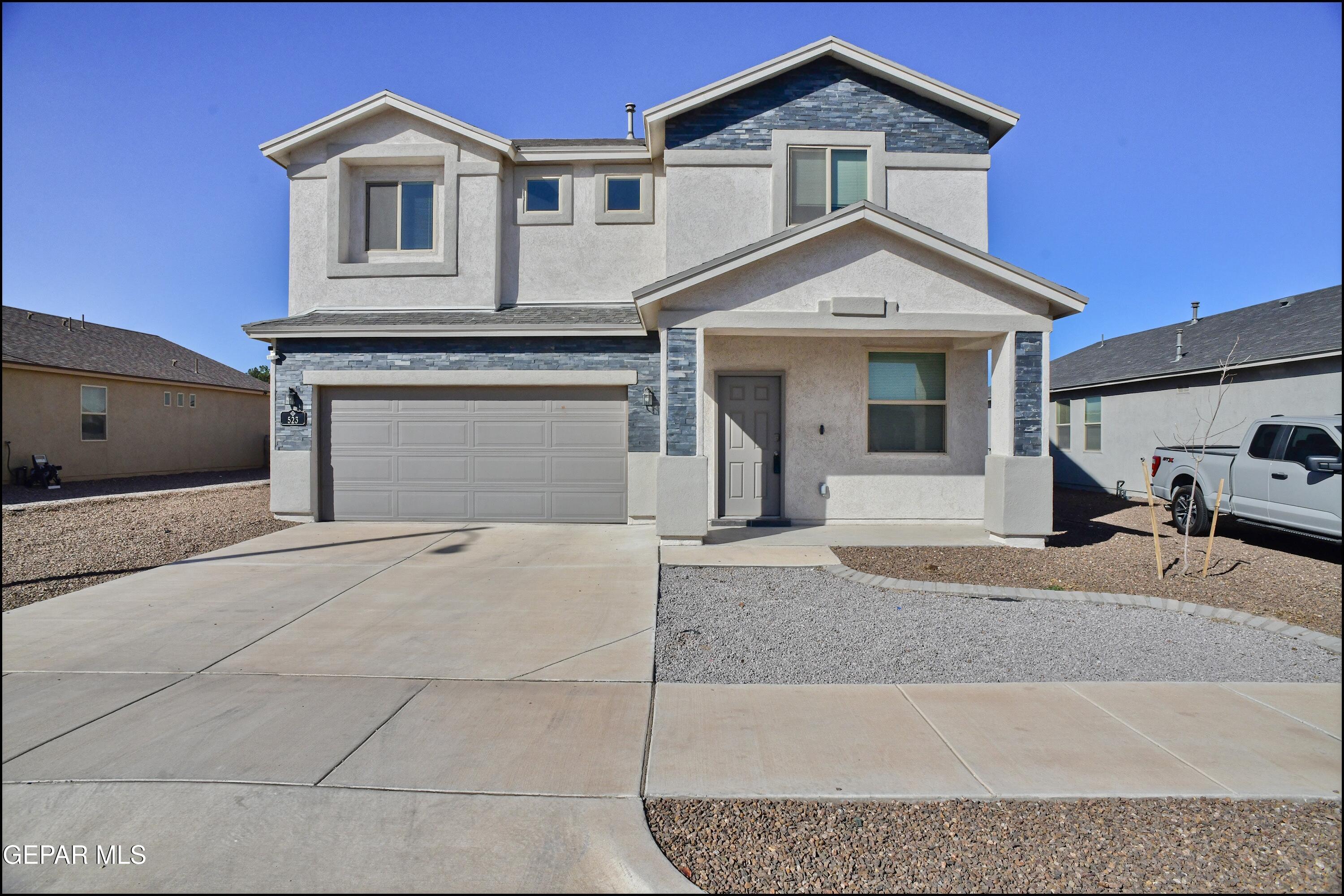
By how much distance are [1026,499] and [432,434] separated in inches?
356

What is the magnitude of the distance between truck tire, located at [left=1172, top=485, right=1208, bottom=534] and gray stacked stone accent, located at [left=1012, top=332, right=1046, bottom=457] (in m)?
4.20

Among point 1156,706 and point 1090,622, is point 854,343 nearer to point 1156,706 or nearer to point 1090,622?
point 1090,622

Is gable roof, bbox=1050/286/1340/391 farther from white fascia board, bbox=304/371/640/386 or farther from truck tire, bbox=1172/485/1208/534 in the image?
white fascia board, bbox=304/371/640/386

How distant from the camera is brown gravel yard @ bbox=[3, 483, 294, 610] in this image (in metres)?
7.26

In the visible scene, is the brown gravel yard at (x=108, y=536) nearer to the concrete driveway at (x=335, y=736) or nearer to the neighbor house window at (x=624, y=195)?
the concrete driveway at (x=335, y=736)

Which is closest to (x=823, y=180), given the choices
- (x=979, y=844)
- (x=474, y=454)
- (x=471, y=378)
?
(x=471, y=378)

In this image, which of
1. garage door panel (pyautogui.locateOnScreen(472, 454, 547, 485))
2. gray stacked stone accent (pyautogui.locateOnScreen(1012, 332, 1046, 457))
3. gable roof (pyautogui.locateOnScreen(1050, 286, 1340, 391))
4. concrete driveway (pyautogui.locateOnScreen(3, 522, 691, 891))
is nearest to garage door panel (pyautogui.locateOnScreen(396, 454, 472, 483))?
garage door panel (pyautogui.locateOnScreen(472, 454, 547, 485))

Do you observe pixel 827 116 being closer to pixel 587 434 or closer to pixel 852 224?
pixel 852 224

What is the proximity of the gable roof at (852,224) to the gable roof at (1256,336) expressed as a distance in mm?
3337

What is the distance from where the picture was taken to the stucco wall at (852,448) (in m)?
10.8

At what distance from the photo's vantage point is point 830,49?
36.3 feet

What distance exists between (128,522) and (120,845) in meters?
9.51

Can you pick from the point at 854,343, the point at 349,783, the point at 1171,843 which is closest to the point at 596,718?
the point at 349,783

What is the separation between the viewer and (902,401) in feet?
36.1
